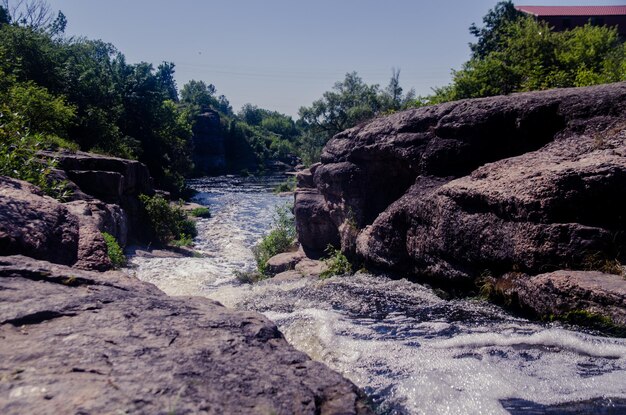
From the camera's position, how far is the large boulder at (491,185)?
17.3 ft

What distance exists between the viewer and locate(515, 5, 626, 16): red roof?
3948cm

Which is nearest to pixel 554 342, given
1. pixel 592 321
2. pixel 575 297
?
pixel 592 321

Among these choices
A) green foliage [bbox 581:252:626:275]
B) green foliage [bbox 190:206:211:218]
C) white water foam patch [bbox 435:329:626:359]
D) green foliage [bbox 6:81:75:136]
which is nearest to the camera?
white water foam patch [bbox 435:329:626:359]

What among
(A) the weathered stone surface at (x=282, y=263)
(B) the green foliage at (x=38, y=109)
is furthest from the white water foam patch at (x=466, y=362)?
(B) the green foliage at (x=38, y=109)

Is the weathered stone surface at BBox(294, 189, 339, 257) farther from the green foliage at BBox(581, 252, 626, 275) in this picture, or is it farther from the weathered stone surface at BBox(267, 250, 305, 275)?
the green foliage at BBox(581, 252, 626, 275)

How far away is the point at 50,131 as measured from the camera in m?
16.0

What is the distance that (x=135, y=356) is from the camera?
2.28 m

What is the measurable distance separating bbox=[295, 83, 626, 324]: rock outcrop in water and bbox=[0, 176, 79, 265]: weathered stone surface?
15.8ft

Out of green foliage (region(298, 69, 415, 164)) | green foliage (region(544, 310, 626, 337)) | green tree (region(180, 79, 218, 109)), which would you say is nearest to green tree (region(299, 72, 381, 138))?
green foliage (region(298, 69, 415, 164))

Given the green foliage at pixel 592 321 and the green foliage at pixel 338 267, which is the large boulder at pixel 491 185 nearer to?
the green foliage at pixel 338 267

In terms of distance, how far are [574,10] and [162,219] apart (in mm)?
41267

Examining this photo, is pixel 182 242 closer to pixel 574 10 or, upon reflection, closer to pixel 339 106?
pixel 339 106

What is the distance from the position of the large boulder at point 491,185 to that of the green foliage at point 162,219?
764cm

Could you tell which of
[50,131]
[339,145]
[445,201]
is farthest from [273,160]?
[445,201]
